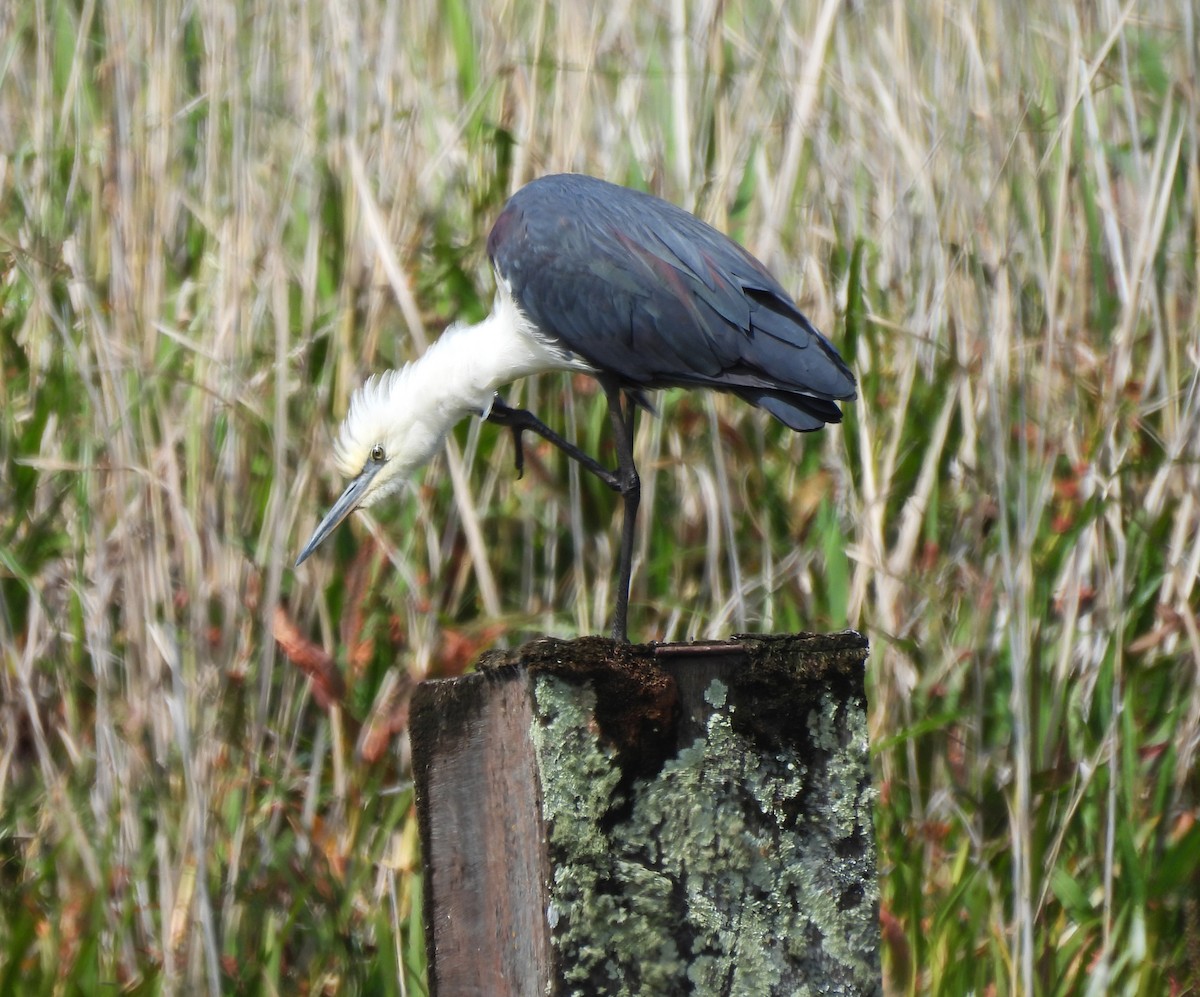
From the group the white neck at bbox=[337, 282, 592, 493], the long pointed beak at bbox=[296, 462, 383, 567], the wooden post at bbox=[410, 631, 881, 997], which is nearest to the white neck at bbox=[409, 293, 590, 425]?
the white neck at bbox=[337, 282, 592, 493]

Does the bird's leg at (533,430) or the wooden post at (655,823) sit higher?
the bird's leg at (533,430)

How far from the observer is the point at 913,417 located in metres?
2.47

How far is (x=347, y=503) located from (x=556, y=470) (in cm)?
43

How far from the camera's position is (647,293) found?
2.12 metres

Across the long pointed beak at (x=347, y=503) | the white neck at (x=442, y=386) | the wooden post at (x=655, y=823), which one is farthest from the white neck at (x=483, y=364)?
the wooden post at (x=655, y=823)

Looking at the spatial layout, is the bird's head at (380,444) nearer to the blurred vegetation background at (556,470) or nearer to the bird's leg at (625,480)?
the blurred vegetation background at (556,470)

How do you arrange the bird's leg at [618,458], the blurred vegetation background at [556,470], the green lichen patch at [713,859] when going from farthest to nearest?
the blurred vegetation background at [556,470] < the bird's leg at [618,458] < the green lichen patch at [713,859]

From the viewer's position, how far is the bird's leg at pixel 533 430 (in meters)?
2.04

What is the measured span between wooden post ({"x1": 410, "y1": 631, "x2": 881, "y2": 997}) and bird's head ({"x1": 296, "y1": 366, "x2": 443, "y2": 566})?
108 cm

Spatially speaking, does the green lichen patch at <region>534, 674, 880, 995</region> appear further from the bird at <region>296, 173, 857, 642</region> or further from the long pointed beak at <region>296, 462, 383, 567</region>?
the long pointed beak at <region>296, 462, 383, 567</region>

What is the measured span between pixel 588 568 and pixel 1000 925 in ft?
2.97

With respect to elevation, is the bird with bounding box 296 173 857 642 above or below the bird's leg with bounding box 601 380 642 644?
above

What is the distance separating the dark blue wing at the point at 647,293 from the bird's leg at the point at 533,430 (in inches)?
5.1

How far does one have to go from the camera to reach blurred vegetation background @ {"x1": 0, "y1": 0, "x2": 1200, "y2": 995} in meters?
2.18
